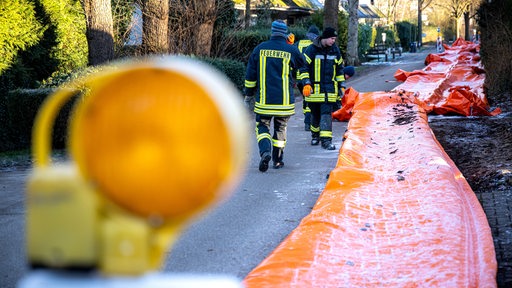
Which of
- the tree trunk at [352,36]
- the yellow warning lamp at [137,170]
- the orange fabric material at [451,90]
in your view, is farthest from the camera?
the tree trunk at [352,36]

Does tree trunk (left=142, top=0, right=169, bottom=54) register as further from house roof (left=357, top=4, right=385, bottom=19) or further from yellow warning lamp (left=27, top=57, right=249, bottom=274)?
house roof (left=357, top=4, right=385, bottom=19)

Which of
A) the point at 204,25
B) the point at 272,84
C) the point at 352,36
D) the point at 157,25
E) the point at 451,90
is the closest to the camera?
the point at 272,84

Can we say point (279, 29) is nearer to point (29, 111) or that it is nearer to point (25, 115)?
point (29, 111)

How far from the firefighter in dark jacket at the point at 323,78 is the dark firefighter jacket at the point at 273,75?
2169 mm

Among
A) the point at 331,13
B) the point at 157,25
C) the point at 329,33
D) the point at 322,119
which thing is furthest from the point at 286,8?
the point at 322,119

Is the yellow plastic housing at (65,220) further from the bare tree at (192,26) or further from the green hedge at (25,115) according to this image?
the bare tree at (192,26)

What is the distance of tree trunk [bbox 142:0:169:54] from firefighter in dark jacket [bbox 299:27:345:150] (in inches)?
280

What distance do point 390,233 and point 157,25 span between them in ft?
45.3

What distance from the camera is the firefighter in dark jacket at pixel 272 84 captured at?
1009 cm

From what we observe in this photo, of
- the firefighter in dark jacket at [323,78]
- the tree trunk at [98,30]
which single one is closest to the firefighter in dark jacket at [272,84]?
the firefighter in dark jacket at [323,78]

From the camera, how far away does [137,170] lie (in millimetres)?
1119

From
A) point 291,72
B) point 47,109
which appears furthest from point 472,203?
point 47,109

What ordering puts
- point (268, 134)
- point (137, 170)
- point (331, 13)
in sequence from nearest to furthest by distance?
point (137, 170)
point (268, 134)
point (331, 13)

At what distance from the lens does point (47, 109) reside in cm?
126
